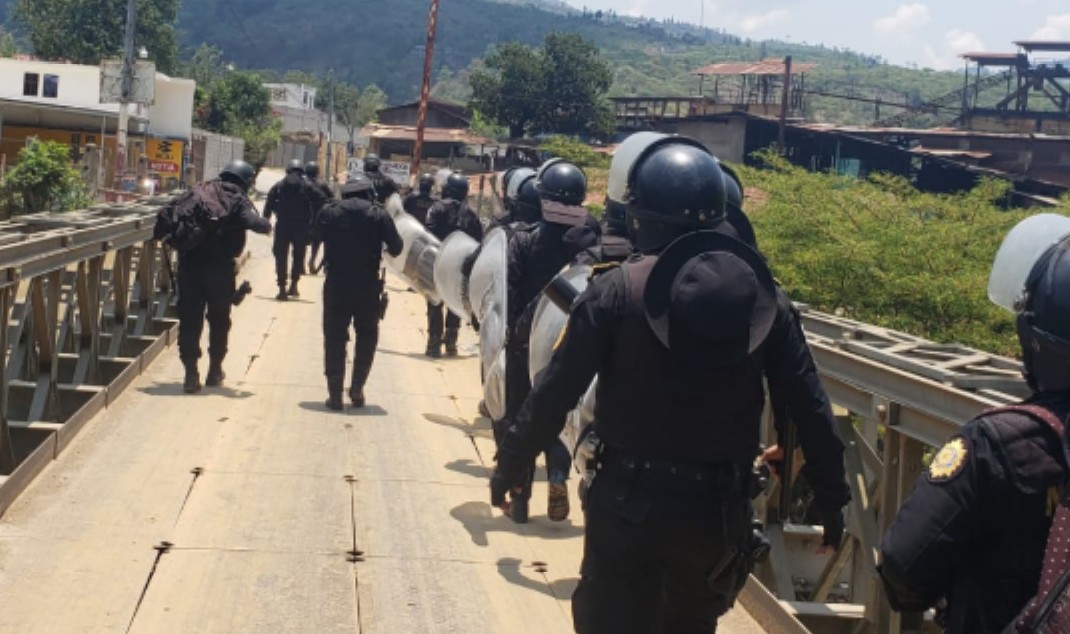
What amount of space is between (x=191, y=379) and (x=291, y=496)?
3.06 meters

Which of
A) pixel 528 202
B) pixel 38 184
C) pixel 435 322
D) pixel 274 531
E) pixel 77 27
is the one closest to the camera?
pixel 274 531

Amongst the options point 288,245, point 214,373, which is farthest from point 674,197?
point 288,245

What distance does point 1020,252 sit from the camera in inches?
127

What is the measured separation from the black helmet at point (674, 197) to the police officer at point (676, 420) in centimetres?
10

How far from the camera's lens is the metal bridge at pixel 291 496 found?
5.06 m

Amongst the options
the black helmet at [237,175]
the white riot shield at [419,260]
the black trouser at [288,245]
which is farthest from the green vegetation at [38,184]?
the black helmet at [237,175]

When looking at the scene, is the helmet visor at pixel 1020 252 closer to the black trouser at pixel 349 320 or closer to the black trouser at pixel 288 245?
the black trouser at pixel 349 320

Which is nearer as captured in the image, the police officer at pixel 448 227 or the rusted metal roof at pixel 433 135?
the police officer at pixel 448 227

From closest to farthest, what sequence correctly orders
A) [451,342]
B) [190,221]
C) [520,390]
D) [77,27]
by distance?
[520,390], [190,221], [451,342], [77,27]

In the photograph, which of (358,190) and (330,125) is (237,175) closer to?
(358,190)

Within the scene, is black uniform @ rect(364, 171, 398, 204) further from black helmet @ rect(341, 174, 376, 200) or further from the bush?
the bush

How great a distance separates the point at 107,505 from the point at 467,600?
207 centimetres

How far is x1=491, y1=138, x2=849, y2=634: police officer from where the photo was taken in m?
3.74

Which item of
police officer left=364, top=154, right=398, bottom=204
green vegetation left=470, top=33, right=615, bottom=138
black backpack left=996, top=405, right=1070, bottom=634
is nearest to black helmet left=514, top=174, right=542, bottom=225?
black backpack left=996, top=405, right=1070, bottom=634
